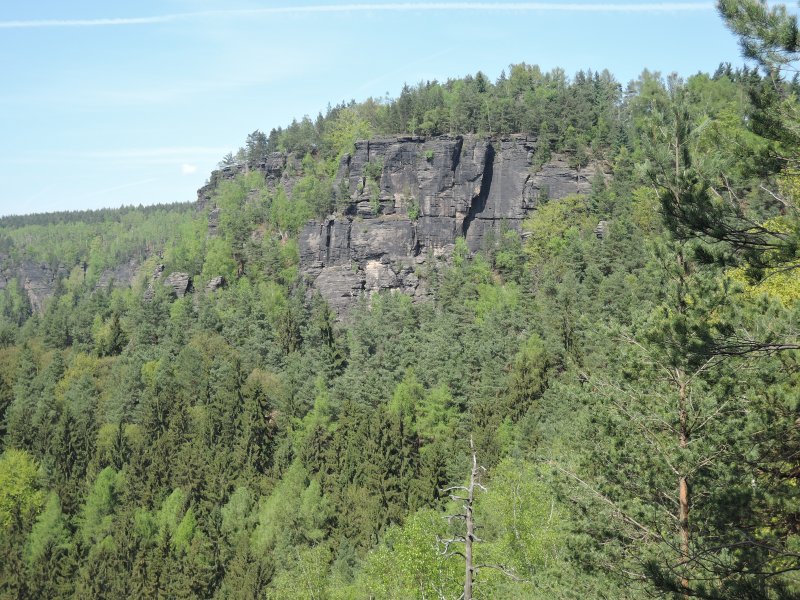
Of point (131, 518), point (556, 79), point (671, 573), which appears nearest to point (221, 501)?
point (131, 518)

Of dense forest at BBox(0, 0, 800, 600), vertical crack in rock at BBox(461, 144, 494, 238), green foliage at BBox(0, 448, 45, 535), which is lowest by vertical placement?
green foliage at BBox(0, 448, 45, 535)

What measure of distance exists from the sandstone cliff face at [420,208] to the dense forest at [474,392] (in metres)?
2.99

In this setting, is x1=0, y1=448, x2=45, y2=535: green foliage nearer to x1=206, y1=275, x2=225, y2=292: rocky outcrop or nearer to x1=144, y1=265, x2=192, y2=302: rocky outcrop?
x1=206, y1=275, x2=225, y2=292: rocky outcrop

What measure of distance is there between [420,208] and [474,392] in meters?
48.0

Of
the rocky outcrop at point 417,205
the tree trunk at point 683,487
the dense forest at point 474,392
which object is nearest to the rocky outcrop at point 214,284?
the dense forest at point 474,392

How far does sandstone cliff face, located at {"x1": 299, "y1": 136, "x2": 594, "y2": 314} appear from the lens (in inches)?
3809

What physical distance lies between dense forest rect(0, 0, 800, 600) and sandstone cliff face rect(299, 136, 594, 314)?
299 cm

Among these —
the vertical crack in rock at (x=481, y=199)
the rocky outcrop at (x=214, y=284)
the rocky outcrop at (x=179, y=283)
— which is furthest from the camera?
the rocky outcrop at (x=179, y=283)

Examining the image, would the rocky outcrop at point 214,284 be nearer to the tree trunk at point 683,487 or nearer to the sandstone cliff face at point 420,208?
the sandstone cliff face at point 420,208

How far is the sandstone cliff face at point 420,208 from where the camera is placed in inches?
3809

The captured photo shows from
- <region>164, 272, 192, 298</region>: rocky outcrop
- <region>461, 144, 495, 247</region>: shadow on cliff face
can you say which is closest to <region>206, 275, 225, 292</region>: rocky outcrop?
<region>164, 272, 192, 298</region>: rocky outcrop

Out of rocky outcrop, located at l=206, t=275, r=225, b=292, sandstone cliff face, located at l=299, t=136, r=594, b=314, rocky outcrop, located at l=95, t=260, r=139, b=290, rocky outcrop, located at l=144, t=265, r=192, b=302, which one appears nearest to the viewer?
sandstone cliff face, located at l=299, t=136, r=594, b=314

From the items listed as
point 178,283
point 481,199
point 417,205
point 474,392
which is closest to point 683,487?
point 474,392

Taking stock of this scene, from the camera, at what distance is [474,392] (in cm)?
5672
